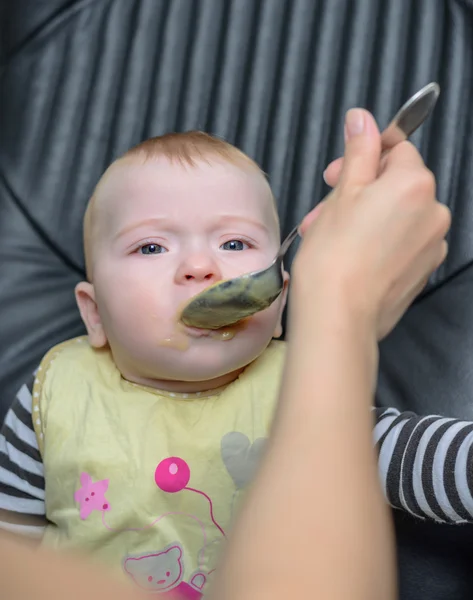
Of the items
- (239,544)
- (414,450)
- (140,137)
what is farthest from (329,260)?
(140,137)

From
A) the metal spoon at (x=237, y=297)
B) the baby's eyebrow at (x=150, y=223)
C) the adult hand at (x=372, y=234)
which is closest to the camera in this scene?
Answer: the adult hand at (x=372, y=234)

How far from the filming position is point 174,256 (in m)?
0.82

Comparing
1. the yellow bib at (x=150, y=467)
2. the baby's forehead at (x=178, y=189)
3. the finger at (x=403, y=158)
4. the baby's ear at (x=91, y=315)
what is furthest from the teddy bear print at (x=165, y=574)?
the finger at (x=403, y=158)

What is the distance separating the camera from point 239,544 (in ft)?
1.27

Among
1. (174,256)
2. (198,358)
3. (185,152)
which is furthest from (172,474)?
(185,152)

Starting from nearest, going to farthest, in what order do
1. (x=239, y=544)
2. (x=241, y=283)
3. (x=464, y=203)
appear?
(x=239, y=544), (x=241, y=283), (x=464, y=203)

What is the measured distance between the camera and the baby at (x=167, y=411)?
0.79 metres

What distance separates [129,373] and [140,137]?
44 centimetres

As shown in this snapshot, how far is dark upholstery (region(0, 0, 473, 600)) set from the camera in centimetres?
110

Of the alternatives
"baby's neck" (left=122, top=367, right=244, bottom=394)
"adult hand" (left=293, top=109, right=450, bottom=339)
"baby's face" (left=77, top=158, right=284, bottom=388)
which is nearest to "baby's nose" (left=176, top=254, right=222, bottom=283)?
"baby's face" (left=77, top=158, right=284, bottom=388)

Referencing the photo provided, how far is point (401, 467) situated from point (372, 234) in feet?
1.25

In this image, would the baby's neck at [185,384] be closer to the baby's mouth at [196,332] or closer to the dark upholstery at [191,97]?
the baby's mouth at [196,332]

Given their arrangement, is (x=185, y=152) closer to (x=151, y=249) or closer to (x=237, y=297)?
(x=151, y=249)

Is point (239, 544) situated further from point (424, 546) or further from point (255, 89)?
point (255, 89)
